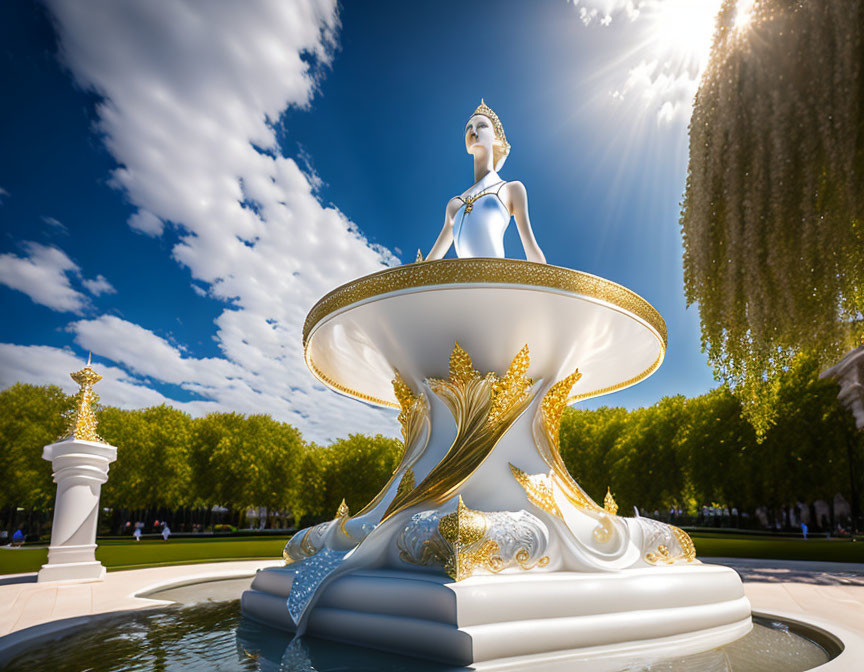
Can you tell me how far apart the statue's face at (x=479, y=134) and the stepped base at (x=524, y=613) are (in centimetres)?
603

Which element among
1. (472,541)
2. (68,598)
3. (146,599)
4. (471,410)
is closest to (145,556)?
(68,598)

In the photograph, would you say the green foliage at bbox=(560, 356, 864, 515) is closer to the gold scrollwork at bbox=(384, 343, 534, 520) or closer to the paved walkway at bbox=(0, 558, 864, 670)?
the paved walkway at bbox=(0, 558, 864, 670)

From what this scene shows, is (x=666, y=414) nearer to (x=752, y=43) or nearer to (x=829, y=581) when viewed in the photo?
(x=829, y=581)

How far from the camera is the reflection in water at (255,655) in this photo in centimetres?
372

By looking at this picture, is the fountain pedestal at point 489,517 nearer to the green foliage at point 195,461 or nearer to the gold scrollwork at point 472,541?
the gold scrollwork at point 472,541

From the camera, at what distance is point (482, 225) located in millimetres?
7426

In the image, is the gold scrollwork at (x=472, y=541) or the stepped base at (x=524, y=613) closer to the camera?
the stepped base at (x=524, y=613)

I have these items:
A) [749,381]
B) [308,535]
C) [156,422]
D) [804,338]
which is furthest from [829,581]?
[156,422]

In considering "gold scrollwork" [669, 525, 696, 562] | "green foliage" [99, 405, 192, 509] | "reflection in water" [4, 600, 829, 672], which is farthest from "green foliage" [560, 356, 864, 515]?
"green foliage" [99, 405, 192, 509]

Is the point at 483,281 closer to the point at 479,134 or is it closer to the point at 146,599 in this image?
the point at 479,134

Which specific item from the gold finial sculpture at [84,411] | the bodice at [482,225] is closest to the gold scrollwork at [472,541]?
the bodice at [482,225]

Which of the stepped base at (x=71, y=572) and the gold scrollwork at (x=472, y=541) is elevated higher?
the gold scrollwork at (x=472, y=541)

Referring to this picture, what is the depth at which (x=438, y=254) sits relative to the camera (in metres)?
7.70

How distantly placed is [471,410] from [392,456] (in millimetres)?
38541
